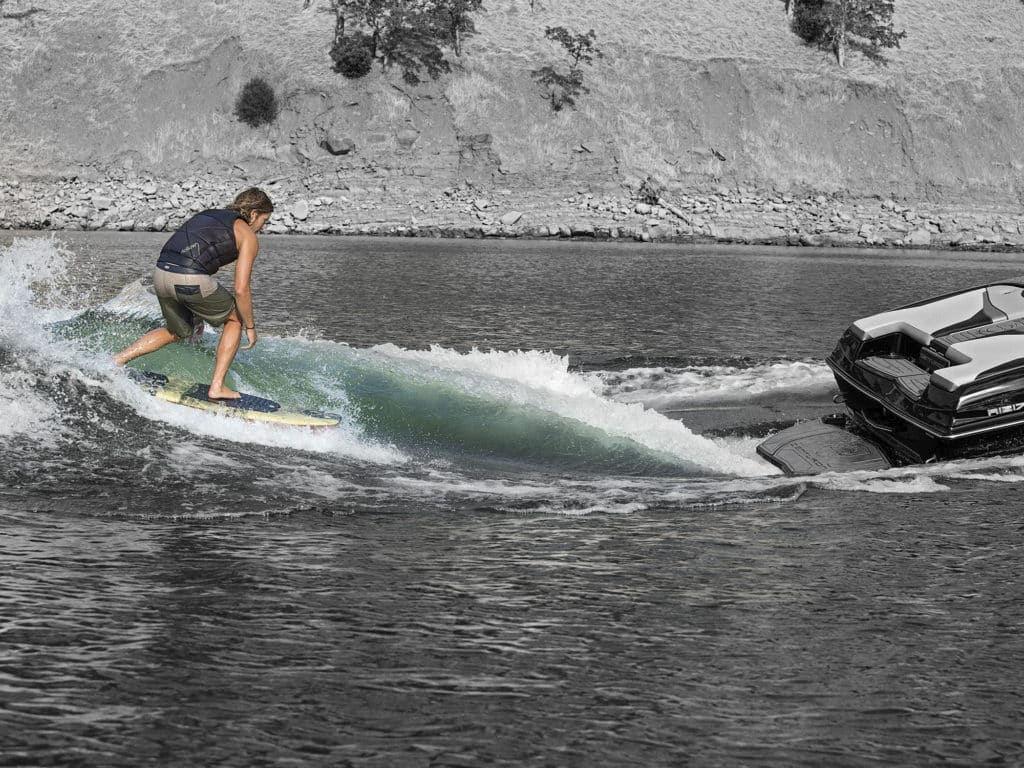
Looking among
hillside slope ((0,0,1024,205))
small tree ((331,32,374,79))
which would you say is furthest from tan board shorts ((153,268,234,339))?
small tree ((331,32,374,79))

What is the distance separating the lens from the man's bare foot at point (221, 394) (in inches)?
403

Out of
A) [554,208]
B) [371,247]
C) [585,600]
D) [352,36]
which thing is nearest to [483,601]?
[585,600]

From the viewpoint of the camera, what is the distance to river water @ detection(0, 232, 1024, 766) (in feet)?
16.3

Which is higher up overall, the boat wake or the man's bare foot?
the man's bare foot

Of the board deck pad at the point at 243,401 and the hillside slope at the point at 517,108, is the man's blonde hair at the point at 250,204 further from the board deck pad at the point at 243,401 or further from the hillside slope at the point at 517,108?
the hillside slope at the point at 517,108

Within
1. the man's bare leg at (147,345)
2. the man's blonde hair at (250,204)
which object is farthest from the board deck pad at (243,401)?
the man's blonde hair at (250,204)

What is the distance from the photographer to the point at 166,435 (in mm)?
9664

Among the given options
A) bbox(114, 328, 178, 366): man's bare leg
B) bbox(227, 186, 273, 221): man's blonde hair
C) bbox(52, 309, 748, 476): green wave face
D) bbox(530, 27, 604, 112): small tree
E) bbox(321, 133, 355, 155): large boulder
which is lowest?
bbox(321, 133, 355, 155): large boulder

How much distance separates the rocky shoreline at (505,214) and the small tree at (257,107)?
3263 mm

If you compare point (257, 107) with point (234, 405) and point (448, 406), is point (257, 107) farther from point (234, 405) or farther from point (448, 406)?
point (234, 405)

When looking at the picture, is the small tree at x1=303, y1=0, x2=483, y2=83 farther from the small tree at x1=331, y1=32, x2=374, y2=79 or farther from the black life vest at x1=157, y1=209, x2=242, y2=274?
the black life vest at x1=157, y1=209, x2=242, y2=274

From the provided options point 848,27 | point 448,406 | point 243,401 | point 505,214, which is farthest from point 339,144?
point 243,401

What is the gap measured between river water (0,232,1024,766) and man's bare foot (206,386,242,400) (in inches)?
9.6

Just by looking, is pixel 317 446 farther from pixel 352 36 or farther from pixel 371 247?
pixel 352 36
